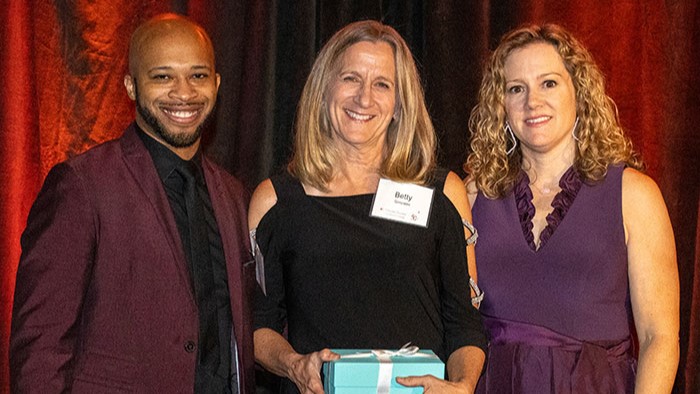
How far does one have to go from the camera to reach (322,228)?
2689 mm

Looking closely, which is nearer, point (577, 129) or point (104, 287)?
point (104, 287)

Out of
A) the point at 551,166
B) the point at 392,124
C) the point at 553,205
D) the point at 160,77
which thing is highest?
the point at 160,77

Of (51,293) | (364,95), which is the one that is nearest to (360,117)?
(364,95)

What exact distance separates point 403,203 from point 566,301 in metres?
0.57

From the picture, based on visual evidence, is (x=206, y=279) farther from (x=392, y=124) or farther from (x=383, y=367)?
(x=392, y=124)

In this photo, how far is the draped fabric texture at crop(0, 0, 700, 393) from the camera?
3.44 m

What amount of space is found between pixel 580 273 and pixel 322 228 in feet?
2.58

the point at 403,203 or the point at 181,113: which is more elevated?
the point at 181,113

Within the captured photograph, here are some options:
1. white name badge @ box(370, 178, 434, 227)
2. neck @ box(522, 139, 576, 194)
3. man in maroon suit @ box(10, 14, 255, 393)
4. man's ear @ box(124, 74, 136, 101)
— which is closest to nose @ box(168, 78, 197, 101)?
man in maroon suit @ box(10, 14, 255, 393)

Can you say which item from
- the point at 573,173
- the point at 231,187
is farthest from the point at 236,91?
the point at 573,173

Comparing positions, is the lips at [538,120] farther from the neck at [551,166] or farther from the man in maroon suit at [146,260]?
the man in maroon suit at [146,260]

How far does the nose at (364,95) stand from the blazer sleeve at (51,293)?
0.89 meters

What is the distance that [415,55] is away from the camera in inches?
156

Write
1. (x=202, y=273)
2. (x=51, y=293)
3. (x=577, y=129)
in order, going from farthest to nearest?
(x=577, y=129) < (x=202, y=273) < (x=51, y=293)
